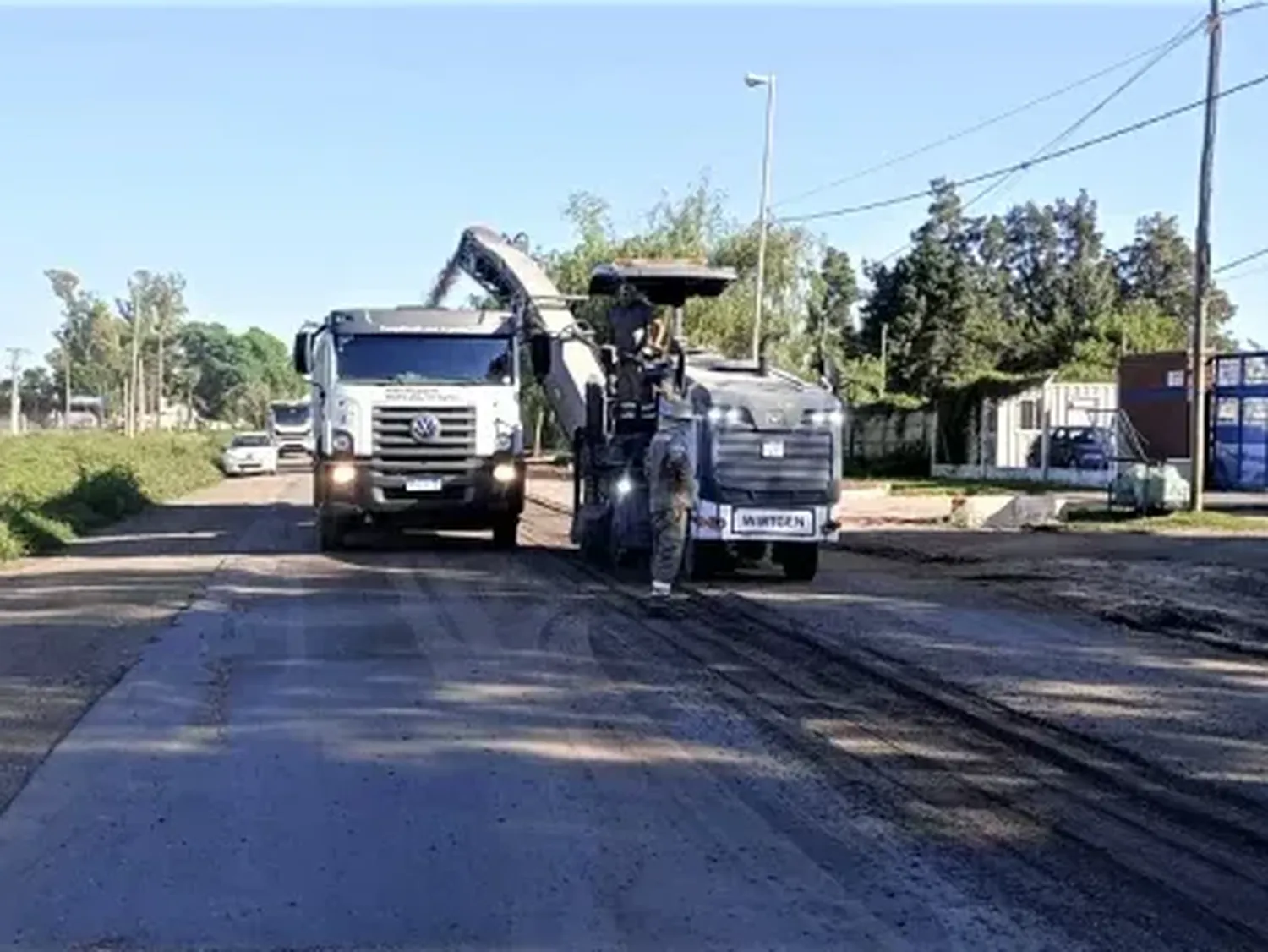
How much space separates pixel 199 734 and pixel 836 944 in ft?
16.0

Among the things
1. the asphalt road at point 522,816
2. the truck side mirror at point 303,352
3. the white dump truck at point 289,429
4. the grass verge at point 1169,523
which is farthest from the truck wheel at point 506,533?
the white dump truck at point 289,429

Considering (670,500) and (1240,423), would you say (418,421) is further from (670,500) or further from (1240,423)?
(1240,423)

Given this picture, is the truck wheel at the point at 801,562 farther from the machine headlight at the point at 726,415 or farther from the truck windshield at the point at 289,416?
the truck windshield at the point at 289,416

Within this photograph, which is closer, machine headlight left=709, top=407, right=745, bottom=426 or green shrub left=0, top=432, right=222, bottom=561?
machine headlight left=709, top=407, right=745, bottom=426

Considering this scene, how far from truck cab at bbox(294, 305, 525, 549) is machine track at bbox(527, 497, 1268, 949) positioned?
8.73m

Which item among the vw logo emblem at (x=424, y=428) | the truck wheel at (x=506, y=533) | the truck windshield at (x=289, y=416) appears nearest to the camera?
the vw logo emblem at (x=424, y=428)

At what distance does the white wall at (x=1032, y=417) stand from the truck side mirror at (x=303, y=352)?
3194cm

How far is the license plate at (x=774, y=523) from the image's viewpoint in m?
17.2

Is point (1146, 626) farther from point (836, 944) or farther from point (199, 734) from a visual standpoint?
point (836, 944)

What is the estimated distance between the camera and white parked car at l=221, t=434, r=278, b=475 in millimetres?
58750

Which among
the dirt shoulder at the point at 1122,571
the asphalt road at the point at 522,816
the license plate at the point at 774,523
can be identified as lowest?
the asphalt road at the point at 522,816

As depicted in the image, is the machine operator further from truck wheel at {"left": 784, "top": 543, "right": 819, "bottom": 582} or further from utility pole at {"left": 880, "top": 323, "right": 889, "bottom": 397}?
utility pole at {"left": 880, "top": 323, "right": 889, "bottom": 397}

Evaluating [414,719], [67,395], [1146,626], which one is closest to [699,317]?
[1146,626]

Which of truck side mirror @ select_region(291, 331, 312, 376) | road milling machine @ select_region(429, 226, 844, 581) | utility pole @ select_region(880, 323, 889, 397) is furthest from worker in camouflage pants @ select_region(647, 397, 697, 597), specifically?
utility pole @ select_region(880, 323, 889, 397)
